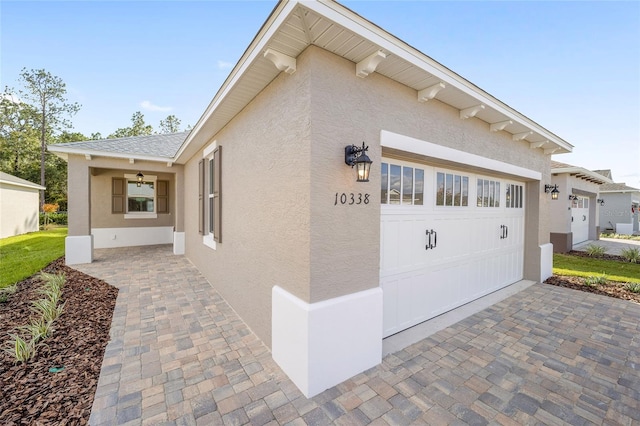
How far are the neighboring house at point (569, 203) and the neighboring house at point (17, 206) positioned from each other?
82.4 ft

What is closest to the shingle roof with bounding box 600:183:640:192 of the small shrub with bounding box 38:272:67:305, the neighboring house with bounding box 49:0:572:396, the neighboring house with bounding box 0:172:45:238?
the neighboring house with bounding box 49:0:572:396

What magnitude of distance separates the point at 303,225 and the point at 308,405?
1673 millimetres

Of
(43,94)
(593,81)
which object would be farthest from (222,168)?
(43,94)

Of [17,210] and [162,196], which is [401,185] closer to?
[162,196]

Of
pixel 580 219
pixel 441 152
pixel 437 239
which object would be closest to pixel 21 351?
pixel 437 239

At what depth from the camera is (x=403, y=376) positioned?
2801 millimetres

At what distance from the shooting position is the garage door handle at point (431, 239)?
4.16 metres

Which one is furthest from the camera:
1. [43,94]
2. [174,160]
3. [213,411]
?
[43,94]

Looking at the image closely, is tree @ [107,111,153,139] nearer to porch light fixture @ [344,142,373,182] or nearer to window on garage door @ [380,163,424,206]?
window on garage door @ [380,163,424,206]

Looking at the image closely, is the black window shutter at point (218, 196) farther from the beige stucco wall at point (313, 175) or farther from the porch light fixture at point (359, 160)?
the porch light fixture at point (359, 160)

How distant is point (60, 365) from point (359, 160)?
4092mm

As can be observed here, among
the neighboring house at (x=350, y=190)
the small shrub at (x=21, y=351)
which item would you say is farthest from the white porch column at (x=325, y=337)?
the small shrub at (x=21, y=351)

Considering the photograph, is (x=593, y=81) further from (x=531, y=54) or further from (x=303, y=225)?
(x=303, y=225)

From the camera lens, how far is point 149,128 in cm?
3347
